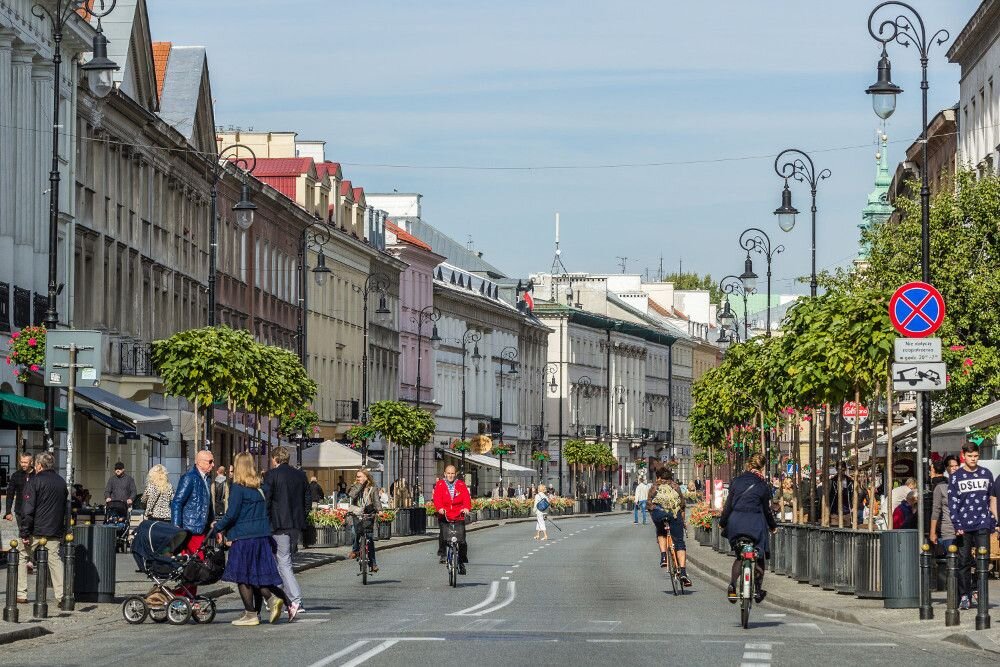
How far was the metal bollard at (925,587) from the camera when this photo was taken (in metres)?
22.3

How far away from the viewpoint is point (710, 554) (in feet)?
146

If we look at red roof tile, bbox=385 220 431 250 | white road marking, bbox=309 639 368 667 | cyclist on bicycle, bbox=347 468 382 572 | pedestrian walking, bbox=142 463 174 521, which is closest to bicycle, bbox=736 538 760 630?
white road marking, bbox=309 639 368 667

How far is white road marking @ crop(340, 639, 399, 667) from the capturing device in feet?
55.0

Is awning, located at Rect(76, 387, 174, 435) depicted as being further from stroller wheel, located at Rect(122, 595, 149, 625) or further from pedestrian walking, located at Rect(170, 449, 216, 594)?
stroller wheel, located at Rect(122, 595, 149, 625)

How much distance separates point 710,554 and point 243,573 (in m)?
24.3

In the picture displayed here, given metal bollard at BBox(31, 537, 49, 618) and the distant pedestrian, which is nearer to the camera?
metal bollard at BBox(31, 537, 49, 618)

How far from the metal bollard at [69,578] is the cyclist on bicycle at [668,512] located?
31.4ft

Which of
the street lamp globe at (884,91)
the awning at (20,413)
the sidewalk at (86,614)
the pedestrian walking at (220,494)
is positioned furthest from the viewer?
the pedestrian walking at (220,494)

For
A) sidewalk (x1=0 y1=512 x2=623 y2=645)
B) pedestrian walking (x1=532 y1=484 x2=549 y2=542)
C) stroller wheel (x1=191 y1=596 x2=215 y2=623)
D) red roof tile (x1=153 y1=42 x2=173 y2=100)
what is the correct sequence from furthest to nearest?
red roof tile (x1=153 y1=42 x2=173 y2=100), pedestrian walking (x1=532 y1=484 x2=549 y2=542), stroller wheel (x1=191 y1=596 x2=215 y2=623), sidewalk (x1=0 y1=512 x2=623 y2=645)

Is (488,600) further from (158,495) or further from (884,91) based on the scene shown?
(884,91)

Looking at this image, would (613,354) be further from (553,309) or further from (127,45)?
(127,45)

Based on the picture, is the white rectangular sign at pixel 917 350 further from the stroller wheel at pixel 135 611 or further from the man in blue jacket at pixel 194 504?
the stroller wheel at pixel 135 611

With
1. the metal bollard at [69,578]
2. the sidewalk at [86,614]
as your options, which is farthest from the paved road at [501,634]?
the metal bollard at [69,578]

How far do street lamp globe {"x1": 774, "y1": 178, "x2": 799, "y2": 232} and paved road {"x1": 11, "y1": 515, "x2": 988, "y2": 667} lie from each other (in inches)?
433
